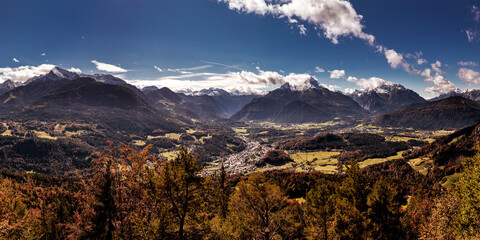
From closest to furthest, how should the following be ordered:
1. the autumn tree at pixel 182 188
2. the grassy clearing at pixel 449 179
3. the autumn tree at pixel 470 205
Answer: the autumn tree at pixel 182 188
the autumn tree at pixel 470 205
the grassy clearing at pixel 449 179

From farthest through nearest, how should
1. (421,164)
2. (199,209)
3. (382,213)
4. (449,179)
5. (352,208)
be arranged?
(421,164) → (449,179) → (382,213) → (352,208) → (199,209)

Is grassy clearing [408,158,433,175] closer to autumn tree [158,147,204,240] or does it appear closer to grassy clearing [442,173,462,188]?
grassy clearing [442,173,462,188]

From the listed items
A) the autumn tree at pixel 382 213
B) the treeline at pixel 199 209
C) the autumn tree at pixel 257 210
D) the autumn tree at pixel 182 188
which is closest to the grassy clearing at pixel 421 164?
the treeline at pixel 199 209

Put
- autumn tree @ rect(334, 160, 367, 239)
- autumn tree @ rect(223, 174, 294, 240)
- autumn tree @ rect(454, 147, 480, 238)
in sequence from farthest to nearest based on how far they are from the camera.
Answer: autumn tree @ rect(334, 160, 367, 239) < autumn tree @ rect(223, 174, 294, 240) < autumn tree @ rect(454, 147, 480, 238)

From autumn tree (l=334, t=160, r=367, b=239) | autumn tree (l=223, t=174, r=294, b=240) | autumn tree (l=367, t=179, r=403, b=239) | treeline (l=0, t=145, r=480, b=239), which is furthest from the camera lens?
autumn tree (l=367, t=179, r=403, b=239)

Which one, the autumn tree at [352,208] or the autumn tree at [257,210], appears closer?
the autumn tree at [257,210]

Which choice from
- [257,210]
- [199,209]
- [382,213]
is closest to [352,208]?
[382,213]

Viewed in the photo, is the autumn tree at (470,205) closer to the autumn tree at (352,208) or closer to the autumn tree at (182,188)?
the autumn tree at (352,208)

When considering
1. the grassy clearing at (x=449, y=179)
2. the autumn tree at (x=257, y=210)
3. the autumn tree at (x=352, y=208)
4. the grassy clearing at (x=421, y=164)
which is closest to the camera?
the autumn tree at (x=257, y=210)

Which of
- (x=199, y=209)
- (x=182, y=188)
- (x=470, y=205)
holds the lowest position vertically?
(x=199, y=209)

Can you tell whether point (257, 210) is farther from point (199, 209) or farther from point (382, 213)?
point (382, 213)

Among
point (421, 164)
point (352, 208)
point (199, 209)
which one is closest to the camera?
point (199, 209)

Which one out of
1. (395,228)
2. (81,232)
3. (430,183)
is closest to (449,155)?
(430,183)

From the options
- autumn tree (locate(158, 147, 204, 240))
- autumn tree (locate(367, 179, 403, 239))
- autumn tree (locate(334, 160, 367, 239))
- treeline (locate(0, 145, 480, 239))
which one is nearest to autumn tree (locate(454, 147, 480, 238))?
treeline (locate(0, 145, 480, 239))
